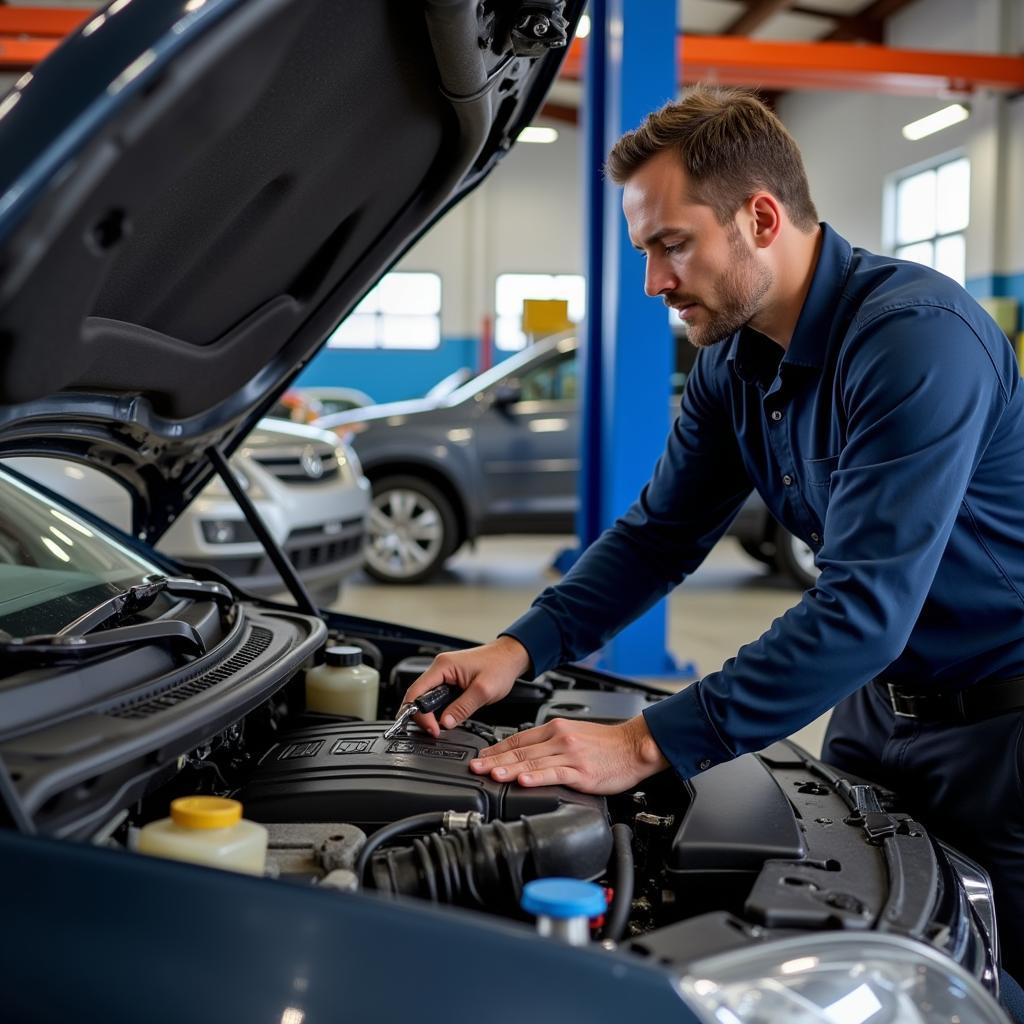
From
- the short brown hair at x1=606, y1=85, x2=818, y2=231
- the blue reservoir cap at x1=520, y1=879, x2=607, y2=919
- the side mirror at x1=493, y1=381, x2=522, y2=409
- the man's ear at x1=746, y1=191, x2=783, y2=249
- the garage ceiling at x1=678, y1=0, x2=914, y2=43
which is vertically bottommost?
the blue reservoir cap at x1=520, y1=879, x2=607, y2=919

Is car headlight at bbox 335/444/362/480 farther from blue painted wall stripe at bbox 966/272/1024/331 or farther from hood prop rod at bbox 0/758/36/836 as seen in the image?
blue painted wall stripe at bbox 966/272/1024/331

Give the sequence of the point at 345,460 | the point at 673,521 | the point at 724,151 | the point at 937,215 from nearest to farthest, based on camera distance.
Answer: the point at 724,151, the point at 673,521, the point at 345,460, the point at 937,215

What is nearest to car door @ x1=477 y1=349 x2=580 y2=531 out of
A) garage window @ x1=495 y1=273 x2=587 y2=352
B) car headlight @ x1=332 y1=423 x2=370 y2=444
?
car headlight @ x1=332 y1=423 x2=370 y2=444

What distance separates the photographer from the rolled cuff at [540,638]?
1.74 meters

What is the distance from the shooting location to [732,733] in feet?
4.43

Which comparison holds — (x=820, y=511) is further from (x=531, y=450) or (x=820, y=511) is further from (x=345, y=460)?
(x=531, y=450)

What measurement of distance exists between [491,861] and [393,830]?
0.37ft

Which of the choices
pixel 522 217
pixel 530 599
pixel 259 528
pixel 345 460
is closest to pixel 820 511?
pixel 259 528

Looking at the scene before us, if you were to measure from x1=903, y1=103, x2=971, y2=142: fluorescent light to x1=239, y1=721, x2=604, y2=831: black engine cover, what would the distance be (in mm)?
11971

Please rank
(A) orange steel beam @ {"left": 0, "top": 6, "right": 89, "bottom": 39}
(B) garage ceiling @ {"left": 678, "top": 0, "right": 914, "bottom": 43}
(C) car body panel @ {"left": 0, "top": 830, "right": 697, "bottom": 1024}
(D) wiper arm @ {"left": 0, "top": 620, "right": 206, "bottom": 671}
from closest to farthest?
(C) car body panel @ {"left": 0, "top": 830, "right": 697, "bottom": 1024} → (D) wiper arm @ {"left": 0, "top": 620, "right": 206, "bottom": 671} → (A) orange steel beam @ {"left": 0, "top": 6, "right": 89, "bottom": 39} → (B) garage ceiling @ {"left": 678, "top": 0, "right": 914, "bottom": 43}

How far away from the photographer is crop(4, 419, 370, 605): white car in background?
3.59 m

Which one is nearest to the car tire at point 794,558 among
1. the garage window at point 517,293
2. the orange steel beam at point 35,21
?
the orange steel beam at point 35,21

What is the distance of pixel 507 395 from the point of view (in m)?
6.79

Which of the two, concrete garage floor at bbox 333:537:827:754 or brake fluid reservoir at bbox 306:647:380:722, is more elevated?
brake fluid reservoir at bbox 306:647:380:722
